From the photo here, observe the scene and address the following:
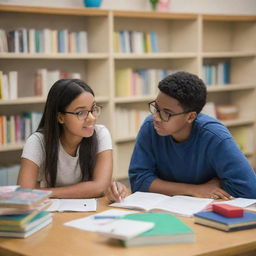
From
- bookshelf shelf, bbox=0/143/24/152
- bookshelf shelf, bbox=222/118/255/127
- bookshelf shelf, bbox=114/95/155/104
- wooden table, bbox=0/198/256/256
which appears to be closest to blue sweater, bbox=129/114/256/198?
wooden table, bbox=0/198/256/256

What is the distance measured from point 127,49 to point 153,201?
9.00 ft

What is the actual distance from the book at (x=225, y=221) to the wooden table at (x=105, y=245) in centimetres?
2

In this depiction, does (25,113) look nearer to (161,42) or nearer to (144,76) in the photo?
(144,76)

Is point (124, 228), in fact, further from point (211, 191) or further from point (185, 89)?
point (185, 89)

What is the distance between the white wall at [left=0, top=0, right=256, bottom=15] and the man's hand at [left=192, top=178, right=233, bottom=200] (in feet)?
8.54

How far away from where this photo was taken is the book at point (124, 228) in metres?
1.73

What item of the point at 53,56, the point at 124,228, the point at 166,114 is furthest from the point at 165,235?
the point at 53,56

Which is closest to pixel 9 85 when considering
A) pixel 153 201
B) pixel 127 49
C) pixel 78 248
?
pixel 127 49

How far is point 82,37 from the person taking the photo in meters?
4.55

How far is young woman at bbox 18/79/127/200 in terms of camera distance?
2580 mm

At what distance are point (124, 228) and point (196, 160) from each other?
3.02ft

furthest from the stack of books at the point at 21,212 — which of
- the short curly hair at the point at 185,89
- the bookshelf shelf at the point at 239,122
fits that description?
the bookshelf shelf at the point at 239,122

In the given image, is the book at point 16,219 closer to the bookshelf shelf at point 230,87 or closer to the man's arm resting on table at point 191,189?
the man's arm resting on table at point 191,189

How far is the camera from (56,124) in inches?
105
